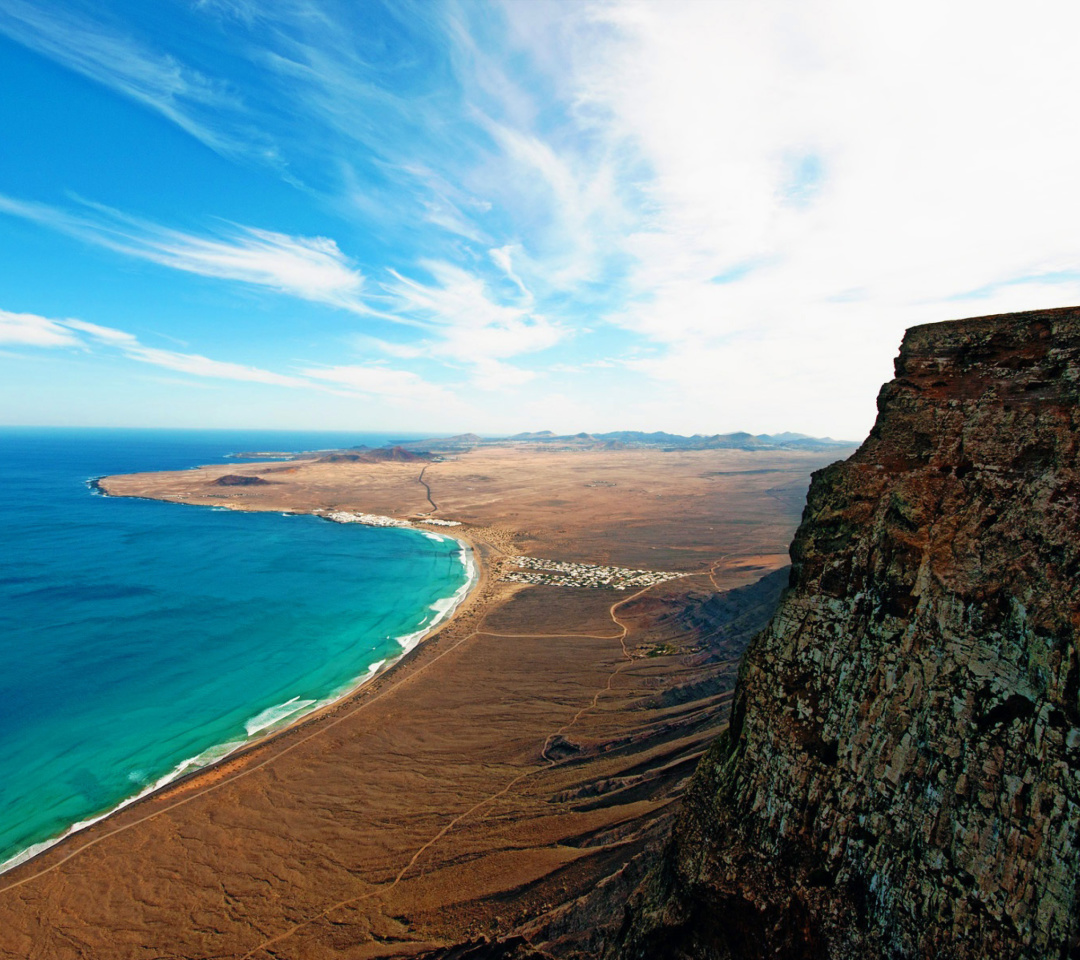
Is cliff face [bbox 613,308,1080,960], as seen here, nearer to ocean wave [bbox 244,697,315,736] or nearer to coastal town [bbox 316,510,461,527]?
ocean wave [bbox 244,697,315,736]

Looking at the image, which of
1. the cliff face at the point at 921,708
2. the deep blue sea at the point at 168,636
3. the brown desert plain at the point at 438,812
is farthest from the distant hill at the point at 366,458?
the cliff face at the point at 921,708

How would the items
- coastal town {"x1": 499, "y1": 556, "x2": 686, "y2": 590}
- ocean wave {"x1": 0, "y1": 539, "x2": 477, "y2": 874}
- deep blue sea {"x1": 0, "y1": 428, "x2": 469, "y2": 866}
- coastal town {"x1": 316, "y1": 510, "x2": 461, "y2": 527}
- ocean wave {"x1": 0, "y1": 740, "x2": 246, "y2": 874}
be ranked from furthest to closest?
coastal town {"x1": 316, "y1": 510, "x2": 461, "y2": 527}, coastal town {"x1": 499, "y1": 556, "x2": 686, "y2": 590}, deep blue sea {"x1": 0, "y1": 428, "x2": 469, "y2": 866}, ocean wave {"x1": 0, "y1": 539, "x2": 477, "y2": 874}, ocean wave {"x1": 0, "y1": 740, "x2": 246, "y2": 874}

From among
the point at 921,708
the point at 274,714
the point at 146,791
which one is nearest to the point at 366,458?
the point at 274,714

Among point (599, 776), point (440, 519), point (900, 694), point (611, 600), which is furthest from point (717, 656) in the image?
point (440, 519)

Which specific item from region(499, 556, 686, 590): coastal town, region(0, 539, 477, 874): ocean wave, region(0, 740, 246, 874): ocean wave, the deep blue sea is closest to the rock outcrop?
the deep blue sea

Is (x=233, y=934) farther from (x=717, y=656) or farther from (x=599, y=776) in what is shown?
(x=717, y=656)
